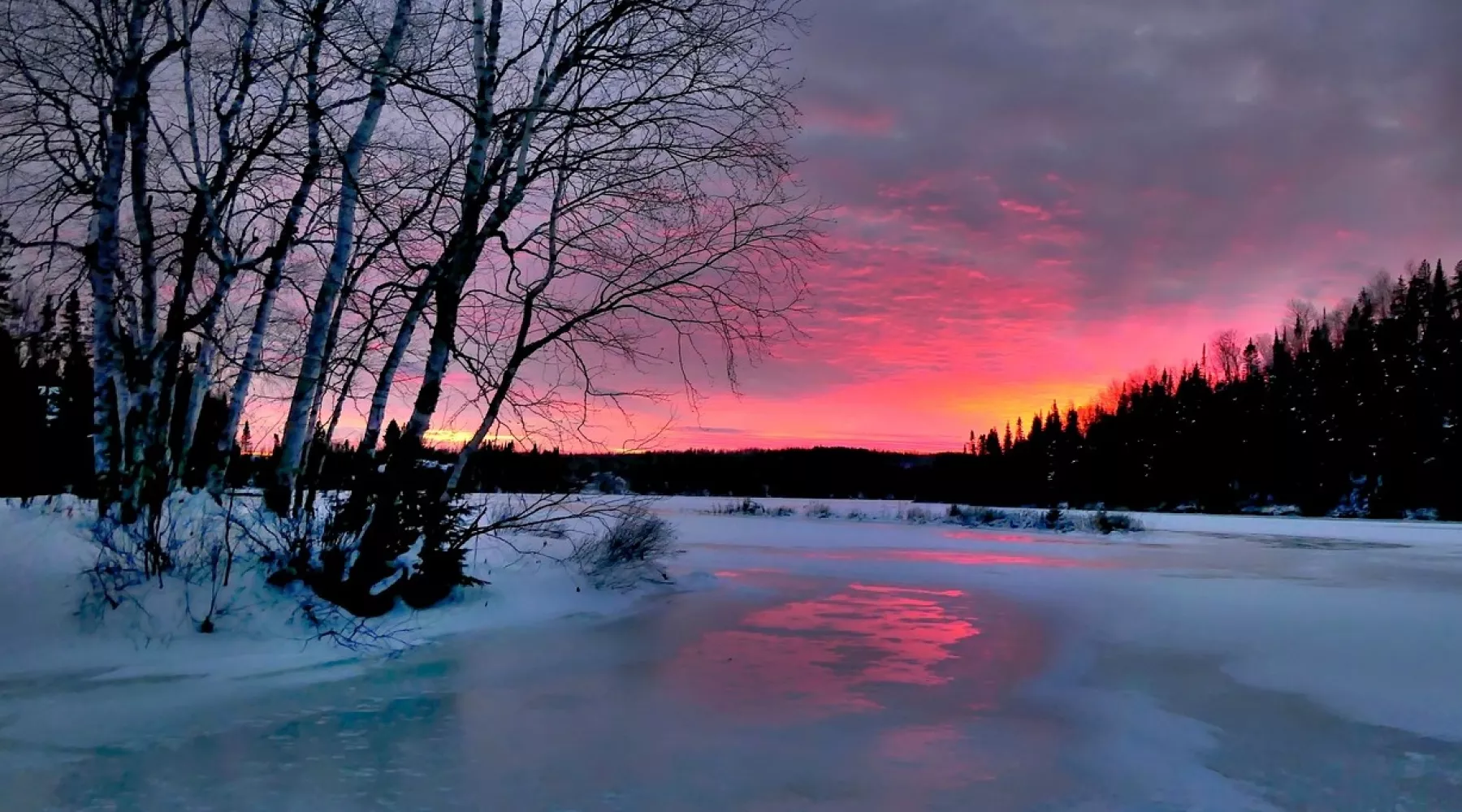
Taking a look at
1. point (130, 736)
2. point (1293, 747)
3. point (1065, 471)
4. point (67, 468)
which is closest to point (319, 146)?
point (130, 736)

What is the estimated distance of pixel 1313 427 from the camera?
5962cm

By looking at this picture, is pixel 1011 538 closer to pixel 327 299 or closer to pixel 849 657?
pixel 849 657

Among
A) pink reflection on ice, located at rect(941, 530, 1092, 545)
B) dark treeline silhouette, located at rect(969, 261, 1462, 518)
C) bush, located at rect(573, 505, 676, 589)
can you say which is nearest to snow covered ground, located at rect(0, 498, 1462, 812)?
bush, located at rect(573, 505, 676, 589)

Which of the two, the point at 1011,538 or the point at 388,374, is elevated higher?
the point at 388,374

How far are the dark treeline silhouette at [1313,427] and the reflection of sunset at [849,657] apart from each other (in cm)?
5499

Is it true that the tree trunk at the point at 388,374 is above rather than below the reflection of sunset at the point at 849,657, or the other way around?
above

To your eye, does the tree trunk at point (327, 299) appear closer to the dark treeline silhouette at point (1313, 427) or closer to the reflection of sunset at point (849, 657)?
the reflection of sunset at point (849, 657)

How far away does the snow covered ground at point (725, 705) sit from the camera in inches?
177

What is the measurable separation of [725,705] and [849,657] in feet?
7.47

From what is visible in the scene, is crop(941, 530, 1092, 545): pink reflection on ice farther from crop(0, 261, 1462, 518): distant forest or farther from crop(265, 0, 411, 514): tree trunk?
crop(265, 0, 411, 514): tree trunk

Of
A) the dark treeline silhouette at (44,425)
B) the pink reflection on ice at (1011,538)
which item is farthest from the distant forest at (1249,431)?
the pink reflection on ice at (1011,538)

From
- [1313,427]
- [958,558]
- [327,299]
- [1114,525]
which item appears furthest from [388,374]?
[1313,427]

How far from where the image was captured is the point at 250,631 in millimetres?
7414

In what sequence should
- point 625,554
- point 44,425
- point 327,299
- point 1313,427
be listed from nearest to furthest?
point 327,299
point 625,554
point 44,425
point 1313,427
